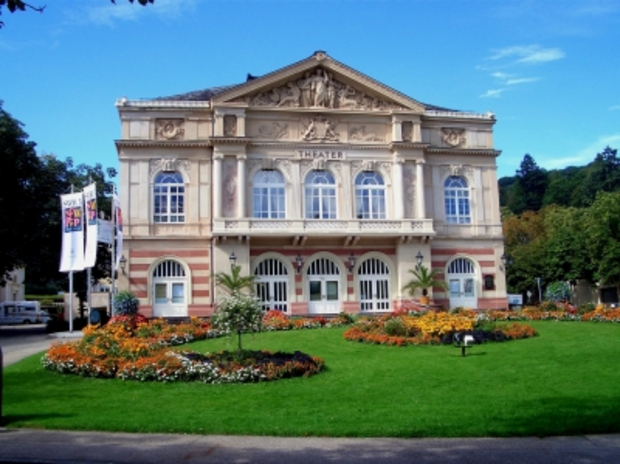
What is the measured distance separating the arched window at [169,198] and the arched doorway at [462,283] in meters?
17.7

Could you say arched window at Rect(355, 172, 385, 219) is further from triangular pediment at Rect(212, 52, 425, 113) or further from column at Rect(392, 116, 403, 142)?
triangular pediment at Rect(212, 52, 425, 113)

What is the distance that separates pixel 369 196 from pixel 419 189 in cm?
321

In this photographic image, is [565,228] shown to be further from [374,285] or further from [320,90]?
[320,90]

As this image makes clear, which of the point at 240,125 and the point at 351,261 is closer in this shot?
the point at 240,125

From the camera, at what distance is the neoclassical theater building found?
123 feet

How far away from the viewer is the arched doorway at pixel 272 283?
37.8 m

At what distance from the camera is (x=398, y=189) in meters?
39.3

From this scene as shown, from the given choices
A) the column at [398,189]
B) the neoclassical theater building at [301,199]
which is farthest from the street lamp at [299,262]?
the column at [398,189]

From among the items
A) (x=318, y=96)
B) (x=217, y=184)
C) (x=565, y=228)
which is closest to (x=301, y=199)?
(x=217, y=184)

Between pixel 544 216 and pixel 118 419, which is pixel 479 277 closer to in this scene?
pixel 118 419

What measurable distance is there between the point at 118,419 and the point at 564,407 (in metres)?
8.46

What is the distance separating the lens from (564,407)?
469 inches

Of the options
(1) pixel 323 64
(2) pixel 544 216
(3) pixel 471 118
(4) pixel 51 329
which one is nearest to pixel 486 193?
(3) pixel 471 118

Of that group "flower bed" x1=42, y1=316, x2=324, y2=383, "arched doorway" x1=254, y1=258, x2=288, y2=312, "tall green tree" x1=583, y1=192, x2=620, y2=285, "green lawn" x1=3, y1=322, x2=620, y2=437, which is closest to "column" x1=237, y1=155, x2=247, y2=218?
"arched doorway" x1=254, y1=258, x2=288, y2=312
